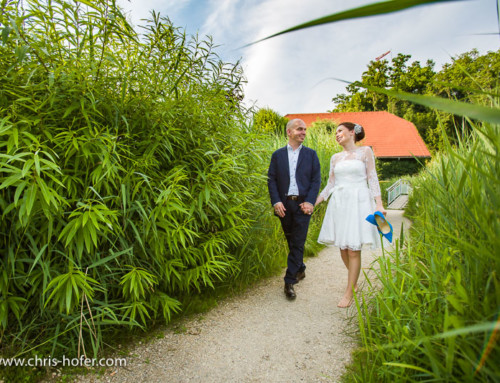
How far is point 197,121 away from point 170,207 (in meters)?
1.03

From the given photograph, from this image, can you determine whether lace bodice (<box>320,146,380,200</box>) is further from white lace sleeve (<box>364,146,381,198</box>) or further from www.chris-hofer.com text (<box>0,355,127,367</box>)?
www.chris-hofer.com text (<box>0,355,127,367</box>)

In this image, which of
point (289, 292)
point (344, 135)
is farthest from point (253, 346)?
point (344, 135)

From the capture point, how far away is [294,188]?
3.70 m

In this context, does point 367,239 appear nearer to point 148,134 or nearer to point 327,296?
point 327,296

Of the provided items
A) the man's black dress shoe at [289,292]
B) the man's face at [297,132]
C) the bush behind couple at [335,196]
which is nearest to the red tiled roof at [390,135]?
the man's face at [297,132]

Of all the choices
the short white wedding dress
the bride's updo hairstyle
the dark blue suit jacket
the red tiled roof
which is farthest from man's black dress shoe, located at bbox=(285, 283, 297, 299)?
the red tiled roof

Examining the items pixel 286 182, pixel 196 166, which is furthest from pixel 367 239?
pixel 196 166

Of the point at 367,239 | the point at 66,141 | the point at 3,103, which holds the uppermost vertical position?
the point at 3,103

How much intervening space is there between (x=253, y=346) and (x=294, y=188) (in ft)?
6.11

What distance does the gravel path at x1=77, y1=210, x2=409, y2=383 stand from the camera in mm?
2209

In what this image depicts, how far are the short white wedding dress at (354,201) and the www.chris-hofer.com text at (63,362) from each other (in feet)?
7.88

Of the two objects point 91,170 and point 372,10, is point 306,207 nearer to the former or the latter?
point 91,170

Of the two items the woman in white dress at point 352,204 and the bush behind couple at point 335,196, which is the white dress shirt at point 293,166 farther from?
the woman in white dress at point 352,204

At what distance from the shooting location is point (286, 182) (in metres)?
3.68
